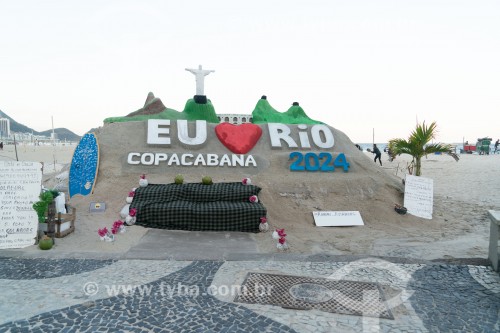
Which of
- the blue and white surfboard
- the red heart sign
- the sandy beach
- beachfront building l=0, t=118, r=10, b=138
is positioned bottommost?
the sandy beach

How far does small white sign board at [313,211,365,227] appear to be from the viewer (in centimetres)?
1056

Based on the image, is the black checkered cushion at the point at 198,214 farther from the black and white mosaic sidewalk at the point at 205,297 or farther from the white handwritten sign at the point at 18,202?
the white handwritten sign at the point at 18,202

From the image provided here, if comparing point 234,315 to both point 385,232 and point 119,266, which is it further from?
point 385,232

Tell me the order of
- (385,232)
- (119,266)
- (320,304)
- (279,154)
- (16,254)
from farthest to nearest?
(279,154) < (385,232) < (16,254) < (119,266) < (320,304)

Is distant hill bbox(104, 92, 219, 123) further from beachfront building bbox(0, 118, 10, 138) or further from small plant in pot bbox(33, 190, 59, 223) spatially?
beachfront building bbox(0, 118, 10, 138)

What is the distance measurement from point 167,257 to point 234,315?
285 cm

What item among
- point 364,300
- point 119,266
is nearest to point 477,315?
point 364,300

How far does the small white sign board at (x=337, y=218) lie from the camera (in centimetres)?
1056

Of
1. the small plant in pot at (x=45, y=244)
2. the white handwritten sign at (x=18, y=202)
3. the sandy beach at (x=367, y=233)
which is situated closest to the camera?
the small plant in pot at (x=45, y=244)

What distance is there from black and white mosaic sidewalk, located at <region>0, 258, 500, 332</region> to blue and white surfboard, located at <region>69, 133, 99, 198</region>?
4.81 m

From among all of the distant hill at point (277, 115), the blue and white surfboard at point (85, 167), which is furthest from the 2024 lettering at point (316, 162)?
the blue and white surfboard at point (85, 167)

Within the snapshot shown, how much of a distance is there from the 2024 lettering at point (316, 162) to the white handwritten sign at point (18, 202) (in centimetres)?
853

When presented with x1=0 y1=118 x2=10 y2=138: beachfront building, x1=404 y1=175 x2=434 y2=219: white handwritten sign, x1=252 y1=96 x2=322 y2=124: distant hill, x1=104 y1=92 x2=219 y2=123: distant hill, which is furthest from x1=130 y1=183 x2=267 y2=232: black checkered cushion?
x1=0 y1=118 x2=10 y2=138: beachfront building

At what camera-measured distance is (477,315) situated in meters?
4.95
